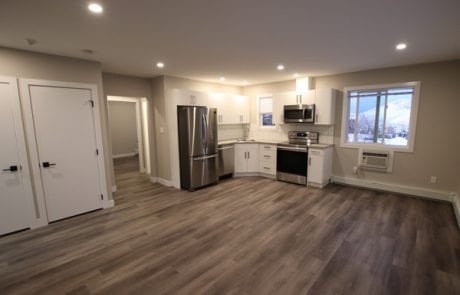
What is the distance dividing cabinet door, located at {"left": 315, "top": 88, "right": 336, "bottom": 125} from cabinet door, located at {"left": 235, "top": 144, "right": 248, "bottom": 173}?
1987mm

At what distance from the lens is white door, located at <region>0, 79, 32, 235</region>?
9.74 feet

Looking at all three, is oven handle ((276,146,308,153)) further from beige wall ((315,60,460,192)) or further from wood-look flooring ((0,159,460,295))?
beige wall ((315,60,460,192))

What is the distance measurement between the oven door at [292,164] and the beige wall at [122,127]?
6828 mm

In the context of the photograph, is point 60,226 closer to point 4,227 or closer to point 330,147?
point 4,227

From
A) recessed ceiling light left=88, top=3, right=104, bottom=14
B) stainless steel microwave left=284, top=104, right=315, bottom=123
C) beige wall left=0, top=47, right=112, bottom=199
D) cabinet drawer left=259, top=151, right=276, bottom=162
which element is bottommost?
cabinet drawer left=259, top=151, right=276, bottom=162

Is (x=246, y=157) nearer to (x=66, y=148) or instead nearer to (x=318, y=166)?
(x=318, y=166)

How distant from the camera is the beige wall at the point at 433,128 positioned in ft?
12.7

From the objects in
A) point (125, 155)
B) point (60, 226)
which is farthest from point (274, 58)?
point (125, 155)

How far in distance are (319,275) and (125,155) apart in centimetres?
893

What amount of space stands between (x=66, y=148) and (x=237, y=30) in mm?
3255

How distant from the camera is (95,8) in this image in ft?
6.30

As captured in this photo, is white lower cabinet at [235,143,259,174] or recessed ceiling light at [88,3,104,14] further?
white lower cabinet at [235,143,259,174]

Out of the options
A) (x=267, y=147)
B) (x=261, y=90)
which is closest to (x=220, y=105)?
(x=261, y=90)

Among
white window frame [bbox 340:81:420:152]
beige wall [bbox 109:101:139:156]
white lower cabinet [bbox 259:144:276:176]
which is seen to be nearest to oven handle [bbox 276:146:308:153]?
white lower cabinet [bbox 259:144:276:176]
